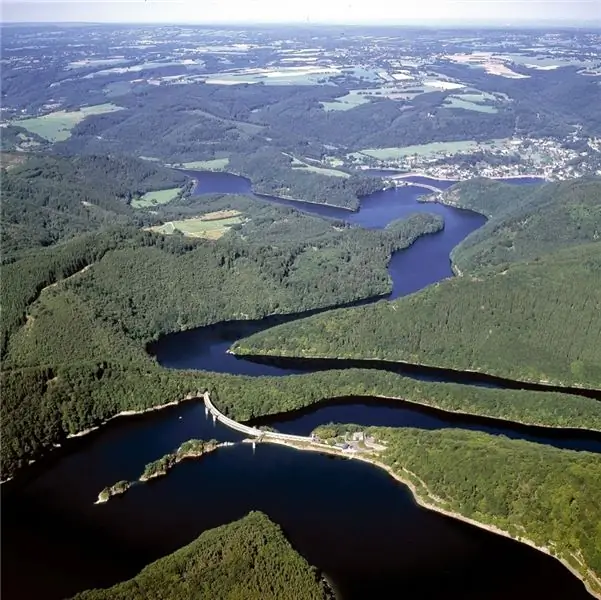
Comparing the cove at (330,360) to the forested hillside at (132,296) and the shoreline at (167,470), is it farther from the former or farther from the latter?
A: the shoreline at (167,470)

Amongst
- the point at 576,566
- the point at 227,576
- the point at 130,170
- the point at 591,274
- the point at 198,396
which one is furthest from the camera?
the point at 130,170

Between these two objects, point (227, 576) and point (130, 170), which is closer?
point (227, 576)

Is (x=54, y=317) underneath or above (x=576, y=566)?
above

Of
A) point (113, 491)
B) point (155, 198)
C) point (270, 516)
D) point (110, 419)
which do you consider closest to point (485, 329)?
→ point (270, 516)

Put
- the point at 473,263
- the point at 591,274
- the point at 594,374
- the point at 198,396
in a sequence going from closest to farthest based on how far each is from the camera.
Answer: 1. the point at 198,396
2. the point at 594,374
3. the point at 591,274
4. the point at 473,263

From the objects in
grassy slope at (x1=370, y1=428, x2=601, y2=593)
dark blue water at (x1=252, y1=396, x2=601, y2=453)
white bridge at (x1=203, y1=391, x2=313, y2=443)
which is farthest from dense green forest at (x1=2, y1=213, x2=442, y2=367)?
grassy slope at (x1=370, y1=428, x2=601, y2=593)

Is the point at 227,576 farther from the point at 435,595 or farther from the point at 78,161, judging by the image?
the point at 78,161

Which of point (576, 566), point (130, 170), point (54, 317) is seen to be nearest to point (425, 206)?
point (130, 170)

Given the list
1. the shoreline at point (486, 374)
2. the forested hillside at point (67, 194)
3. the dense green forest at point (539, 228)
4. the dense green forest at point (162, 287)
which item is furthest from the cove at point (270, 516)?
the dense green forest at point (539, 228)
